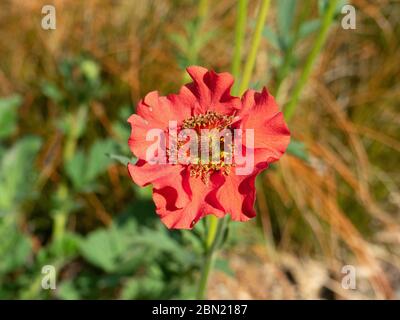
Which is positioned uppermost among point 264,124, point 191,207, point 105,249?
point 264,124

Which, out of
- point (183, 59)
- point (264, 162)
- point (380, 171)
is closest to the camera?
point (264, 162)

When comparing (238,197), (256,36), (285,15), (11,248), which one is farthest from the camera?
(11,248)

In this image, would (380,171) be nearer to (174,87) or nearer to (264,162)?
(174,87)

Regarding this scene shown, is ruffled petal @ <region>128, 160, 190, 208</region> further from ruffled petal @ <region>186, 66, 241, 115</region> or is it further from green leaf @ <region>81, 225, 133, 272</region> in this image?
green leaf @ <region>81, 225, 133, 272</region>

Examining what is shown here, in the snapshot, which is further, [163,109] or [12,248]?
[12,248]

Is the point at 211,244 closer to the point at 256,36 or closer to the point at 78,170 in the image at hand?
the point at 256,36

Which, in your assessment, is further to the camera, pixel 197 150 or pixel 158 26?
pixel 158 26

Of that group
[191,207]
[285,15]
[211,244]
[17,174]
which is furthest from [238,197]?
[17,174]
